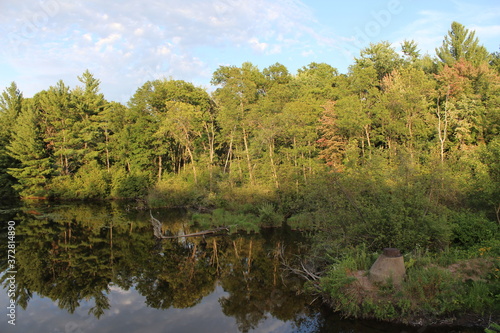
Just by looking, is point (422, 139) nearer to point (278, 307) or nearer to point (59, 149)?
point (278, 307)

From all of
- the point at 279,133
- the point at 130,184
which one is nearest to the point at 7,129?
the point at 130,184

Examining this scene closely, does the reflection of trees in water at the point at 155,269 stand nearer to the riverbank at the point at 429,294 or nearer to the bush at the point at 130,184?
the riverbank at the point at 429,294

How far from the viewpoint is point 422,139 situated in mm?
27312

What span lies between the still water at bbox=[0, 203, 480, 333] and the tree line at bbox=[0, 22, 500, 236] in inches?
170

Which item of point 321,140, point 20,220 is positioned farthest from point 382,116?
point 20,220

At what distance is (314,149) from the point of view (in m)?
29.1

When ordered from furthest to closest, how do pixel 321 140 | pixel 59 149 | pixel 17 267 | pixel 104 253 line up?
pixel 59 149 → pixel 321 140 → pixel 104 253 → pixel 17 267

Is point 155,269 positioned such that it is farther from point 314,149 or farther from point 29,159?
point 29,159

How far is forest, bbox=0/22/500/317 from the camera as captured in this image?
1298cm

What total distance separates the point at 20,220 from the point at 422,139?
1273 inches

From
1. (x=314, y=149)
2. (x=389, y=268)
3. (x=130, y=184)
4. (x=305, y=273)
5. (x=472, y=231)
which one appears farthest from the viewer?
(x=130, y=184)

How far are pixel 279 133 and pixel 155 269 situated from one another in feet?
57.6

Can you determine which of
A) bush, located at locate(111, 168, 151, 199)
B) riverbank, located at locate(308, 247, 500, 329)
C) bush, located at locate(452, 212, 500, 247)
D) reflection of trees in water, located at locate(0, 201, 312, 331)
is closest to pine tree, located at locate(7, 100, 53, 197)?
bush, located at locate(111, 168, 151, 199)

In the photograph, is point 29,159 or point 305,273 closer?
point 305,273
